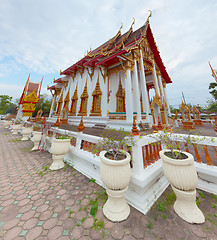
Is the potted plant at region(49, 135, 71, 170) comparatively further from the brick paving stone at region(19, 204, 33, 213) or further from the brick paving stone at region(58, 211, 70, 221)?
the brick paving stone at region(58, 211, 70, 221)

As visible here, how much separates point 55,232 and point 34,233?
0.29 metres

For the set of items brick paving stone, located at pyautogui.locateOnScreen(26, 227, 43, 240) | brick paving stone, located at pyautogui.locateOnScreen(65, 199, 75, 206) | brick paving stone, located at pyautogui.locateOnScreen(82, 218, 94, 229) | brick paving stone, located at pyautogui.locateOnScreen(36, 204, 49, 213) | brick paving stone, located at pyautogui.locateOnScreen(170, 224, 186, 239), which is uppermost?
brick paving stone, located at pyautogui.locateOnScreen(26, 227, 43, 240)

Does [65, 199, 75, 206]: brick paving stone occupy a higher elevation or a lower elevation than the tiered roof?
lower

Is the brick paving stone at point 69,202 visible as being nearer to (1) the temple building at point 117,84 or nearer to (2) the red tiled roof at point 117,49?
(1) the temple building at point 117,84

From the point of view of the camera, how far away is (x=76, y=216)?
5.13 feet

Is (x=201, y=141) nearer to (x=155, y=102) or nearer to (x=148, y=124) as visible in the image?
(x=155, y=102)

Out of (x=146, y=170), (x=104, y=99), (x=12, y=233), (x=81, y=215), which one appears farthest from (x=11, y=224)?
(x=104, y=99)

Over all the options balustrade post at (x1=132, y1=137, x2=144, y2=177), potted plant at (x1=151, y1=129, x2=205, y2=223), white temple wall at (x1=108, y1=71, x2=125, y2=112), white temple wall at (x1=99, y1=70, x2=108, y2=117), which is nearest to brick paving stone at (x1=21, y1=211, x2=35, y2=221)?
balustrade post at (x1=132, y1=137, x2=144, y2=177)

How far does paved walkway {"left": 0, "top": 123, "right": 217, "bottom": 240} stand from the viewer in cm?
131

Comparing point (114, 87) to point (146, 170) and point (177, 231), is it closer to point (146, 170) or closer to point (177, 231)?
point (146, 170)

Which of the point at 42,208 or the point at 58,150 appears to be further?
the point at 58,150

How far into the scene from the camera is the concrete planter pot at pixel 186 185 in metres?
1.49

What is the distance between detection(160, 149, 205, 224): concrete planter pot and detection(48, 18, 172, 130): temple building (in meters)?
3.82

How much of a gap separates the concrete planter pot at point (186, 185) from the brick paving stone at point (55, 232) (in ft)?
6.22
